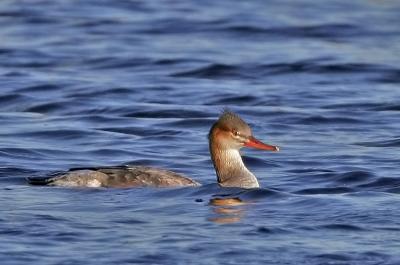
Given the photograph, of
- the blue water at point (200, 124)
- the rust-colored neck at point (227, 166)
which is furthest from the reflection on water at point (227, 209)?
the rust-colored neck at point (227, 166)

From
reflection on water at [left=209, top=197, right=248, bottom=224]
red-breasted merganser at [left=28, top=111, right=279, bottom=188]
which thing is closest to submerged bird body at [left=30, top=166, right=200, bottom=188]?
red-breasted merganser at [left=28, top=111, right=279, bottom=188]

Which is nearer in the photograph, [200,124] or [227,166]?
[227,166]

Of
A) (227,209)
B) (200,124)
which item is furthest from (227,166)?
(200,124)

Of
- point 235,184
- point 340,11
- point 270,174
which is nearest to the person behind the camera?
point 235,184

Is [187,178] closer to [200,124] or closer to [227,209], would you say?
[227,209]

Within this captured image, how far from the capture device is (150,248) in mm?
11867

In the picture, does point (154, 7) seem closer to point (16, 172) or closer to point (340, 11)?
point (340, 11)

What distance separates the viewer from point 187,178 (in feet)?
47.7

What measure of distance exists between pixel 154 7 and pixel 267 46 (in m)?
5.05

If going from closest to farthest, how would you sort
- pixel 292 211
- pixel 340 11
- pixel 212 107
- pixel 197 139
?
pixel 292 211 → pixel 197 139 → pixel 212 107 → pixel 340 11

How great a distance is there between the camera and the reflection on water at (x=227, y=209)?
13.1 metres

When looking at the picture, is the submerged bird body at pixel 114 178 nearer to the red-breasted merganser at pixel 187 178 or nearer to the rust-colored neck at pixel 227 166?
the red-breasted merganser at pixel 187 178

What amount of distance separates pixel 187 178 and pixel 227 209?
101 cm

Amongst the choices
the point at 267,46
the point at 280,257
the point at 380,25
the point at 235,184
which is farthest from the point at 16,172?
the point at 380,25
